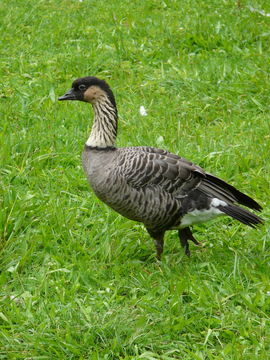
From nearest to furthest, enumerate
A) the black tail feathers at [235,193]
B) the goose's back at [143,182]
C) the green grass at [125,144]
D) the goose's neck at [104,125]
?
1. the green grass at [125,144]
2. the goose's back at [143,182]
3. the black tail feathers at [235,193]
4. the goose's neck at [104,125]

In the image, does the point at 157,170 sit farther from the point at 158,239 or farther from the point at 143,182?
the point at 158,239

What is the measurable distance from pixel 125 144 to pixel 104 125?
1.48 meters

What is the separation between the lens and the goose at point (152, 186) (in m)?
5.12

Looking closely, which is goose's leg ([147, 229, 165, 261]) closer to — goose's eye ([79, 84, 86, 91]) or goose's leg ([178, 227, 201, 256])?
goose's leg ([178, 227, 201, 256])

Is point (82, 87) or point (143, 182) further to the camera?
point (82, 87)

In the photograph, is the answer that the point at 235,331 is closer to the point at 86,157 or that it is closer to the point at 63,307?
the point at 63,307

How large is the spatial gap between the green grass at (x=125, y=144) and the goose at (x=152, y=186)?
0.33 metres

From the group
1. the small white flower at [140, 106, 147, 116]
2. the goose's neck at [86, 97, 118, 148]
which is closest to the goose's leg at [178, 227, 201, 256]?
the goose's neck at [86, 97, 118, 148]

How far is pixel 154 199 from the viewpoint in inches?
203

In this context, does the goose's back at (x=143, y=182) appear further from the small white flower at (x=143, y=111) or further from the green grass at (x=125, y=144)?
the small white flower at (x=143, y=111)

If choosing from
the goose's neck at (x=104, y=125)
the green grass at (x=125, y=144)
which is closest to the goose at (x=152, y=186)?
the goose's neck at (x=104, y=125)

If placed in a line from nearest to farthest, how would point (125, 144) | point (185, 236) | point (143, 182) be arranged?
point (143, 182) → point (185, 236) → point (125, 144)

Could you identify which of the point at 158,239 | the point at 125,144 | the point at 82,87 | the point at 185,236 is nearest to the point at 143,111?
the point at 125,144

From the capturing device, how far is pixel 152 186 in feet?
17.0
